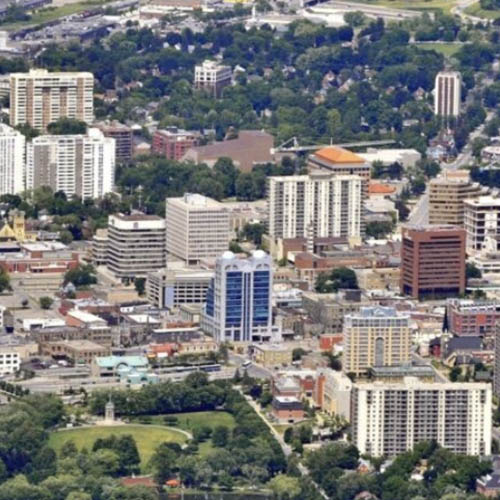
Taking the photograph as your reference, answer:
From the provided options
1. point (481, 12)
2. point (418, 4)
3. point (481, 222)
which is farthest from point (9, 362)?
point (418, 4)

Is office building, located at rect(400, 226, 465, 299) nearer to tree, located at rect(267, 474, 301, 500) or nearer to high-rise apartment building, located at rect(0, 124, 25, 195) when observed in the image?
high-rise apartment building, located at rect(0, 124, 25, 195)

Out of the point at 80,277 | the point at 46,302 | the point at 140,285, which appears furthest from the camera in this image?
the point at 80,277

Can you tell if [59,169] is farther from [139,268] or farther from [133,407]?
[133,407]

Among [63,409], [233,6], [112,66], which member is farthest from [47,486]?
[233,6]

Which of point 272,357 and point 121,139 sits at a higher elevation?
point 121,139

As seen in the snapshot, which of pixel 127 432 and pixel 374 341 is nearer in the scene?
pixel 127 432

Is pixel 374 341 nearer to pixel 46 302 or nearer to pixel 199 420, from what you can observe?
pixel 199 420

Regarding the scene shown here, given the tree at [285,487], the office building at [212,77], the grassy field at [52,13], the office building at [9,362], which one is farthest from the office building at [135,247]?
the grassy field at [52,13]
